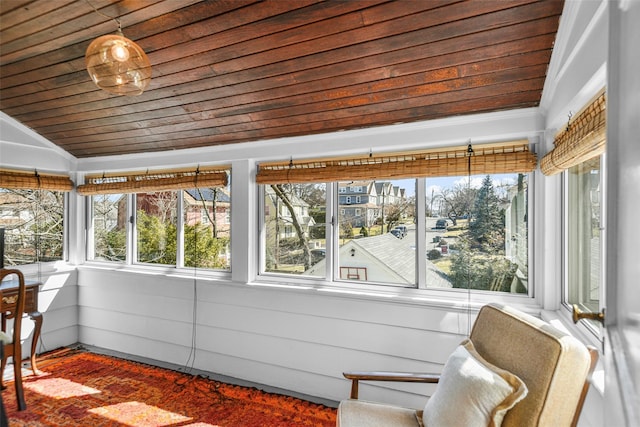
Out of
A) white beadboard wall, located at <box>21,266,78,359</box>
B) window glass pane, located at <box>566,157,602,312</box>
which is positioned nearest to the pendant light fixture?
window glass pane, located at <box>566,157,602,312</box>

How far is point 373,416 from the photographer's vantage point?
66.1 inches

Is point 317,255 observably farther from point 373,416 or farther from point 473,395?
point 473,395

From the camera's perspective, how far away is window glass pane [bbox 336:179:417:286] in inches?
103

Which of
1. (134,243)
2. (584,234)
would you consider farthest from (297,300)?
(134,243)

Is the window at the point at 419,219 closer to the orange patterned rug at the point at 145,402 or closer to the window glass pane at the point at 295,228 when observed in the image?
the window glass pane at the point at 295,228

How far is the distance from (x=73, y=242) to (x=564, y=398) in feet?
14.7

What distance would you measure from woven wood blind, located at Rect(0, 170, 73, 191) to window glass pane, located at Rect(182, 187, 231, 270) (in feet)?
4.62


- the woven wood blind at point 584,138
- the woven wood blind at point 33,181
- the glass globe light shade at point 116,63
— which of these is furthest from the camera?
the woven wood blind at point 33,181

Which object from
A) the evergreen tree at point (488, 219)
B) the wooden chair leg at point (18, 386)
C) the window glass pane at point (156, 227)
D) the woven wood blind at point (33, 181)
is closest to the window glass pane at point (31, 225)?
the woven wood blind at point (33, 181)

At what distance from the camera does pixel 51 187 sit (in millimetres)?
3605

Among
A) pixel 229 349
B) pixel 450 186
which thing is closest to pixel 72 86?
pixel 229 349

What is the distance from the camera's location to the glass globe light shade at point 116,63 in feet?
5.53

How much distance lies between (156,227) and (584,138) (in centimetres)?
357

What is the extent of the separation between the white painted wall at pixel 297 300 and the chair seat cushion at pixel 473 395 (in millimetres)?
323
